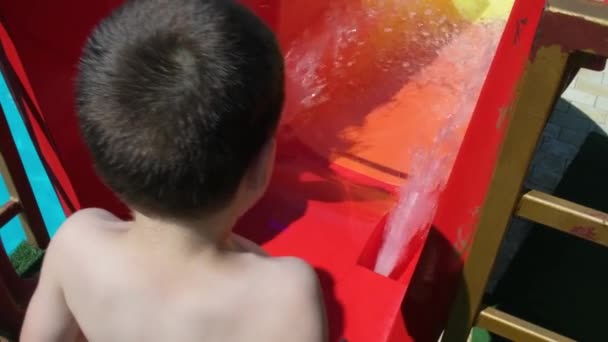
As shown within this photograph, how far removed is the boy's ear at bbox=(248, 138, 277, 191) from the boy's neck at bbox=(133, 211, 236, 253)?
6 centimetres

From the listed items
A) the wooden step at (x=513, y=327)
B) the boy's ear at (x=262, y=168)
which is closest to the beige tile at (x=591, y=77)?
the wooden step at (x=513, y=327)

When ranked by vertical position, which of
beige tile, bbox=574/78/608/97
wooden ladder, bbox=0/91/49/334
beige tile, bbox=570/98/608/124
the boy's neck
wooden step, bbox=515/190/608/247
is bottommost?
wooden ladder, bbox=0/91/49/334

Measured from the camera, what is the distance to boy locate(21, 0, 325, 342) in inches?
30.3

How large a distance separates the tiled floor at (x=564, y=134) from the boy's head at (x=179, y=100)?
1645mm

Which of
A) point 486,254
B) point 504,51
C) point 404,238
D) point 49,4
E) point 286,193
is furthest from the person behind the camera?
point 286,193

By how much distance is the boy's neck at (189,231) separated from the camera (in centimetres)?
88

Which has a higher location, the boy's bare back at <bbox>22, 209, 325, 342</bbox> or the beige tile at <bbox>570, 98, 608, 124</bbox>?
the beige tile at <bbox>570, 98, 608, 124</bbox>

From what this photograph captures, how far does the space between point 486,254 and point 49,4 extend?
3.96 ft

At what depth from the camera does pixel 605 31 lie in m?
0.90

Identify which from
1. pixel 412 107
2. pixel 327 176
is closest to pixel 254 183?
pixel 327 176

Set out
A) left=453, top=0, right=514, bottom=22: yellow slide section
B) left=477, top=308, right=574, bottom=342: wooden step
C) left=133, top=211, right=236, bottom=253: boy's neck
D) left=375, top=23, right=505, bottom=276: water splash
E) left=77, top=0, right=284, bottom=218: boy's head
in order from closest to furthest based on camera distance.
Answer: left=77, top=0, right=284, bottom=218: boy's head < left=133, top=211, right=236, bottom=253: boy's neck < left=477, top=308, right=574, bottom=342: wooden step < left=375, top=23, right=505, bottom=276: water splash < left=453, top=0, right=514, bottom=22: yellow slide section

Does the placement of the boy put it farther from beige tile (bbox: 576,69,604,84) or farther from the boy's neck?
beige tile (bbox: 576,69,604,84)

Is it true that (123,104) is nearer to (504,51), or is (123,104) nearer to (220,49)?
(220,49)

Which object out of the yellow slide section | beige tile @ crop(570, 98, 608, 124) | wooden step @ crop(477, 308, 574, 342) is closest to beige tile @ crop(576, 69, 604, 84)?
beige tile @ crop(570, 98, 608, 124)
